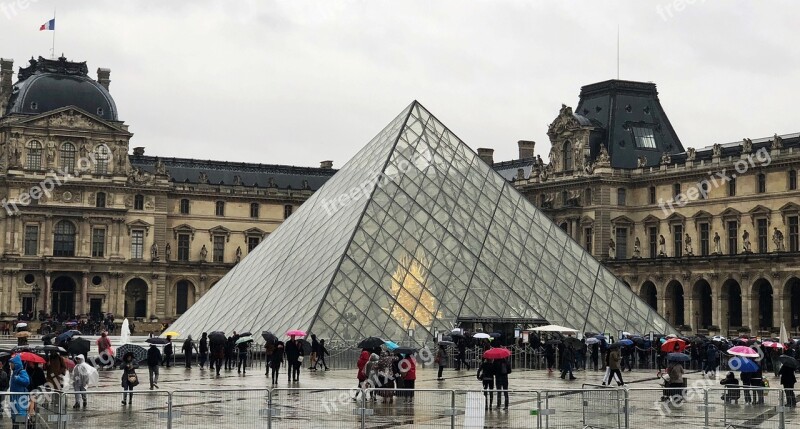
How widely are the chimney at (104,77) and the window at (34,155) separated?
857 centimetres

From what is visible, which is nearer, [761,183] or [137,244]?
[761,183]

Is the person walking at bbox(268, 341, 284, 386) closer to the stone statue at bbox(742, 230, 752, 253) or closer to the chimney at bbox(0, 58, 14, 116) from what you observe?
the stone statue at bbox(742, 230, 752, 253)

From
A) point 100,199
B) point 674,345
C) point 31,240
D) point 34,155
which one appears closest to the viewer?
point 674,345

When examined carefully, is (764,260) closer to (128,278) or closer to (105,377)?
(128,278)

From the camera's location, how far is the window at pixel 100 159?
77500mm

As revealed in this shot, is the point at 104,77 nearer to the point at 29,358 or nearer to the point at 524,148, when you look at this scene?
the point at 524,148

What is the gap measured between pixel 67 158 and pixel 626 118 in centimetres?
3240

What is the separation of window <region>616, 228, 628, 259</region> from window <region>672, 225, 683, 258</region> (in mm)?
3720

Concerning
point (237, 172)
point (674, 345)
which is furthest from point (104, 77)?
point (674, 345)

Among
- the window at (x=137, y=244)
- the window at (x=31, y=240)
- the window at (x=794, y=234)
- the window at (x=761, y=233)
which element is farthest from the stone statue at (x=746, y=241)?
the window at (x=31, y=240)

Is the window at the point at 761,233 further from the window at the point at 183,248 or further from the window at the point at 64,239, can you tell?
the window at the point at 64,239

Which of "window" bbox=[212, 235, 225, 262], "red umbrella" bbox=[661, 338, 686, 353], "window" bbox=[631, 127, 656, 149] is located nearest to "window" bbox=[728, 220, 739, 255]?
"window" bbox=[631, 127, 656, 149]

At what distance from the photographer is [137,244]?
7994cm

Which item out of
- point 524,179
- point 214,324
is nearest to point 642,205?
point 524,179
